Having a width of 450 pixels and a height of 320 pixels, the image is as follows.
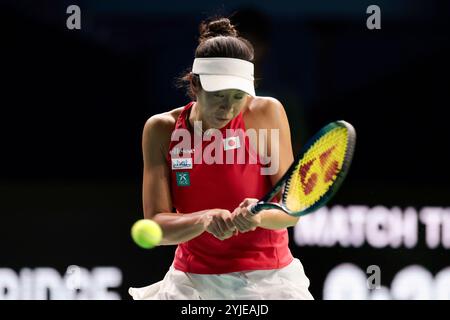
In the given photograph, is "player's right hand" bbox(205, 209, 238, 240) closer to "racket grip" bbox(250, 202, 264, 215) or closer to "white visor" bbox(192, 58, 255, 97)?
"racket grip" bbox(250, 202, 264, 215)

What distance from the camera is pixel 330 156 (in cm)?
275

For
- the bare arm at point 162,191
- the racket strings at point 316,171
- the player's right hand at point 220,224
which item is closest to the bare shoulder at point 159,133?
the bare arm at point 162,191

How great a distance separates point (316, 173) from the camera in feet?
9.27

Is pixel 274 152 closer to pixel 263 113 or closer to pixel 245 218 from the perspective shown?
pixel 263 113

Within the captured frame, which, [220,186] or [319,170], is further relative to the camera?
[220,186]

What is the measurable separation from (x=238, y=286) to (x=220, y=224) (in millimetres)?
276

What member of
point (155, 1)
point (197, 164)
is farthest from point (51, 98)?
point (197, 164)

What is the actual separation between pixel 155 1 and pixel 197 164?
1772 mm

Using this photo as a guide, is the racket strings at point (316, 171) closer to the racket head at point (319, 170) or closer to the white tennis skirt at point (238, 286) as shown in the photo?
the racket head at point (319, 170)

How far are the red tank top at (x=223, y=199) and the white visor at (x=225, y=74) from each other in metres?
0.18

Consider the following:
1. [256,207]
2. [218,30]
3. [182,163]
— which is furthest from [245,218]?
[218,30]

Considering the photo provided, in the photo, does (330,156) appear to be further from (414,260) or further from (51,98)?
(51,98)

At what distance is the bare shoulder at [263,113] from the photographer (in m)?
3.08

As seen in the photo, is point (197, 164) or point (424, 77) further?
point (424, 77)
